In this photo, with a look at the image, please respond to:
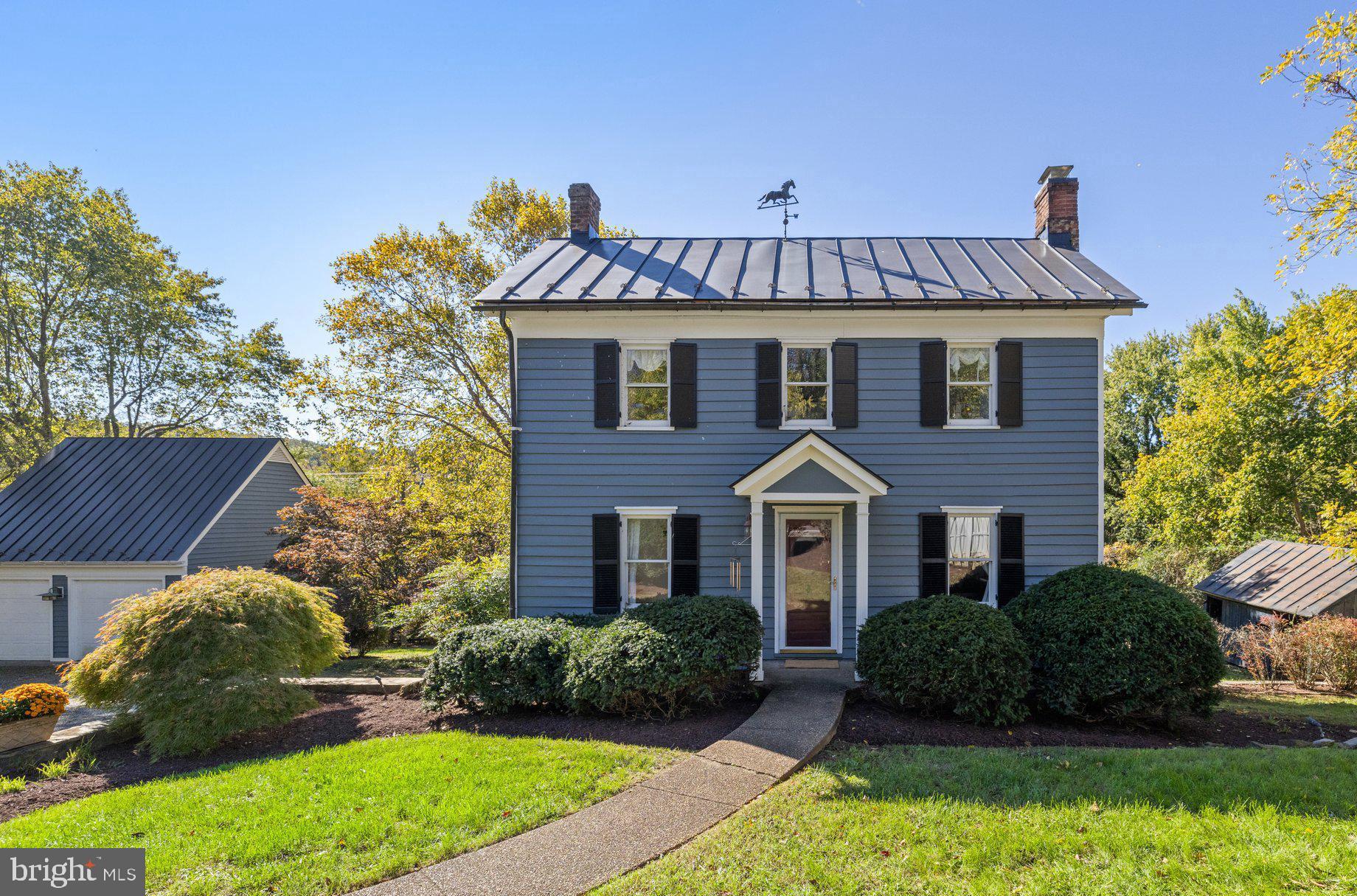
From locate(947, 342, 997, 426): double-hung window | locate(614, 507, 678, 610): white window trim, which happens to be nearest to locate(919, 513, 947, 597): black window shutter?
locate(947, 342, 997, 426): double-hung window

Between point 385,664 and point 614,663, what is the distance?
287 inches

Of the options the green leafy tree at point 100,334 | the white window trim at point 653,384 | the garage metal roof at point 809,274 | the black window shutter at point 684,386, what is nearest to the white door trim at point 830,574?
the black window shutter at point 684,386

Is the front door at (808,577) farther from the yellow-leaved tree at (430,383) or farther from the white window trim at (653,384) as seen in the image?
the yellow-leaved tree at (430,383)

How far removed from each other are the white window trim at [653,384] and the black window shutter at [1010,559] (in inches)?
213

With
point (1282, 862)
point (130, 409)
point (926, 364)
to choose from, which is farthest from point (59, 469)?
point (1282, 862)

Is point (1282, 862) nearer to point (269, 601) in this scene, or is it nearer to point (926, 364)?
point (926, 364)

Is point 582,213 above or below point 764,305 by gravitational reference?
above

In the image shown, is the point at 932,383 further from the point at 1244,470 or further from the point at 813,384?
the point at 1244,470

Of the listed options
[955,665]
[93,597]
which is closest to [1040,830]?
[955,665]

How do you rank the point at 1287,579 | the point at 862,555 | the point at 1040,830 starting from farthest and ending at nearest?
the point at 1287,579 → the point at 862,555 → the point at 1040,830

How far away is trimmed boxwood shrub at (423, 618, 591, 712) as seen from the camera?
7.52 metres

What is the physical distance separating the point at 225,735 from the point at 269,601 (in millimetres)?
1592

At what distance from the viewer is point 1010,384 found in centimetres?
962

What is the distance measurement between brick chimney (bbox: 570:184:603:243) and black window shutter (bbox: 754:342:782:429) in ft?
15.5
